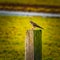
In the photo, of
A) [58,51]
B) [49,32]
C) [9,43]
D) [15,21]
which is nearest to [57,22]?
[49,32]

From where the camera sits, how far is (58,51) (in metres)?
2.25

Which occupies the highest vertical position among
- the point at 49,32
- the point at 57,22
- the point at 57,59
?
the point at 57,22

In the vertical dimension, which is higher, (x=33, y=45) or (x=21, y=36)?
(x=21, y=36)

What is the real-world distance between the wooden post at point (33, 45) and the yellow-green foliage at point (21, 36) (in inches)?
2.1

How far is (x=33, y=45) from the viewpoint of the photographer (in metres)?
2.20

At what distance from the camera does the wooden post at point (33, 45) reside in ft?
7.15

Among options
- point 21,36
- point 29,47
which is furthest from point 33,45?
point 21,36

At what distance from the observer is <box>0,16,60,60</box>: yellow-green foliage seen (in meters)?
2.12

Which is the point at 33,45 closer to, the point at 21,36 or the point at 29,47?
the point at 29,47

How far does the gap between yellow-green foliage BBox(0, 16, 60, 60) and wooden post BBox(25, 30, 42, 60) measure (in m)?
0.05

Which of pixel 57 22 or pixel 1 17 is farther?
pixel 57 22

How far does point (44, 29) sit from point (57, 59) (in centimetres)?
45

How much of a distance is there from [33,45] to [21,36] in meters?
0.20

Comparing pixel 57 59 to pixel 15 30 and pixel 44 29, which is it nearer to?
pixel 44 29
